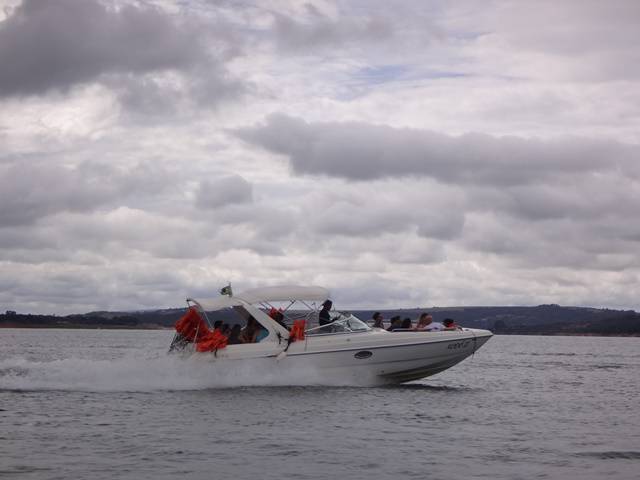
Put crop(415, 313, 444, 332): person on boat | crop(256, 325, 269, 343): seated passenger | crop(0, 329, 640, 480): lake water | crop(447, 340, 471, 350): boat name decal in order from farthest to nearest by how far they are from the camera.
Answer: crop(415, 313, 444, 332): person on boat < crop(447, 340, 471, 350): boat name decal < crop(256, 325, 269, 343): seated passenger < crop(0, 329, 640, 480): lake water

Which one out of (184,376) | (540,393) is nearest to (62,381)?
(184,376)

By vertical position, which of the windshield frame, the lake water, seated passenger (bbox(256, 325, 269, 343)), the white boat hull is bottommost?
the lake water

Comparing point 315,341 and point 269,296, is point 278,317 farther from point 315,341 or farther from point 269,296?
point 315,341

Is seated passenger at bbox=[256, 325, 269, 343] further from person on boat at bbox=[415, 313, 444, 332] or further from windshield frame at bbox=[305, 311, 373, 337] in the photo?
person on boat at bbox=[415, 313, 444, 332]

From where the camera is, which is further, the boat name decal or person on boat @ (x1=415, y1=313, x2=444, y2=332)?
person on boat @ (x1=415, y1=313, x2=444, y2=332)

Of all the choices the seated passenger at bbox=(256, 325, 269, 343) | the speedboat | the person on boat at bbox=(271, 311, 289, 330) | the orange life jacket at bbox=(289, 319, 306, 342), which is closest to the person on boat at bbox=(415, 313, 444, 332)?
the speedboat

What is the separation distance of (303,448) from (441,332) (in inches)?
393

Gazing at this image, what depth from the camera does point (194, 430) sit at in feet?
64.0

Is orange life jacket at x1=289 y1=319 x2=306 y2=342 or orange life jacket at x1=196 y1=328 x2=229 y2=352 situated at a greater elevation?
orange life jacket at x1=289 y1=319 x2=306 y2=342

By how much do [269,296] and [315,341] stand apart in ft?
6.62

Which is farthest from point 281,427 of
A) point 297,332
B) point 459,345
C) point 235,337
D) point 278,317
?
point 459,345

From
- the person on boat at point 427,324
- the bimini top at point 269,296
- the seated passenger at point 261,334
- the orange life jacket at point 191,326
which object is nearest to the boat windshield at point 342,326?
the bimini top at point 269,296

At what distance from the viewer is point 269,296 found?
2639 centimetres

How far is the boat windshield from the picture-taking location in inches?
1023
